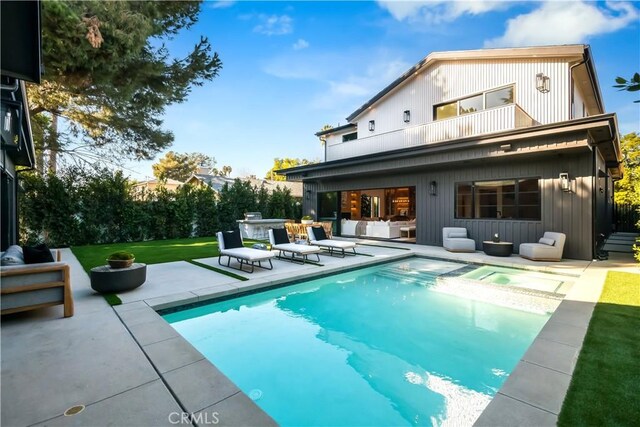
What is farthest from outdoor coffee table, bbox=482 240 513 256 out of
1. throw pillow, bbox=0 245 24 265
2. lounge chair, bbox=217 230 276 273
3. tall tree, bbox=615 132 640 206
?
tall tree, bbox=615 132 640 206

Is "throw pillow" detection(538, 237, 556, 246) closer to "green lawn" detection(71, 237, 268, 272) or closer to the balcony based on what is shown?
the balcony

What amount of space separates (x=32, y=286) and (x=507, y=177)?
11.7m

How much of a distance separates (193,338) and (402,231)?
39.5 ft

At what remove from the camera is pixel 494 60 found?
1095cm

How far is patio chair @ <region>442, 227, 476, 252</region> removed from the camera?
10039 millimetres

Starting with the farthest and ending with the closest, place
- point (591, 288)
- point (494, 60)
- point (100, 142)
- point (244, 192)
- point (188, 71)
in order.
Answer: point (244, 192)
point (100, 142)
point (494, 60)
point (188, 71)
point (591, 288)

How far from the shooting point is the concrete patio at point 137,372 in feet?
7.25

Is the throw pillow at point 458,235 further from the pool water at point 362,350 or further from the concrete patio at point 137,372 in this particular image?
the concrete patio at point 137,372

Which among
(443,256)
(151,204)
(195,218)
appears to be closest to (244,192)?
(195,218)

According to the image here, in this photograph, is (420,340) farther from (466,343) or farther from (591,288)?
(591,288)

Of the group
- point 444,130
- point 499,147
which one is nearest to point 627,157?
point 444,130

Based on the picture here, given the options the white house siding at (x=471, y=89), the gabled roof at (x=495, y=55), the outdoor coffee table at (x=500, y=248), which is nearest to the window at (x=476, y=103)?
the white house siding at (x=471, y=89)

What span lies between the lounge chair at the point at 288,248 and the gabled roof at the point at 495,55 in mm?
9434

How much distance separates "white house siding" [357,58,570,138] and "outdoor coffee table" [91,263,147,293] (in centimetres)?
1212
